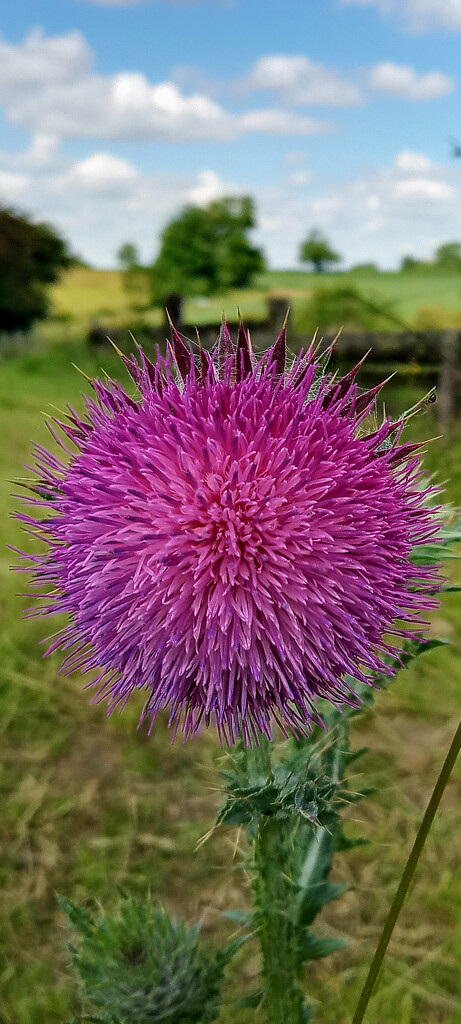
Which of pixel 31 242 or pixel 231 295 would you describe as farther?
pixel 31 242

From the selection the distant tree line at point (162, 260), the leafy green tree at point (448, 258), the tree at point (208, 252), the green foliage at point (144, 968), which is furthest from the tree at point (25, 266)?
the green foliage at point (144, 968)

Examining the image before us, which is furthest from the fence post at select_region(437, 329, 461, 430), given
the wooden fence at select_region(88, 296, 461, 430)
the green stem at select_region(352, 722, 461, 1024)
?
the green stem at select_region(352, 722, 461, 1024)

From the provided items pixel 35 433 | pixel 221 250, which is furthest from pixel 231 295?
pixel 35 433

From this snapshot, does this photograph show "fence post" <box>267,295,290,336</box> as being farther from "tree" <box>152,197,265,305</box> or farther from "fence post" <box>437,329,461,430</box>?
"tree" <box>152,197,265,305</box>

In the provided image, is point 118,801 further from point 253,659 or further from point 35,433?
point 35,433

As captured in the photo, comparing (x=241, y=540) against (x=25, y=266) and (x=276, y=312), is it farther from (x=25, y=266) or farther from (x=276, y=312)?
(x=25, y=266)

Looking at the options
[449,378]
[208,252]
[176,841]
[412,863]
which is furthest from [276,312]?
[208,252]
